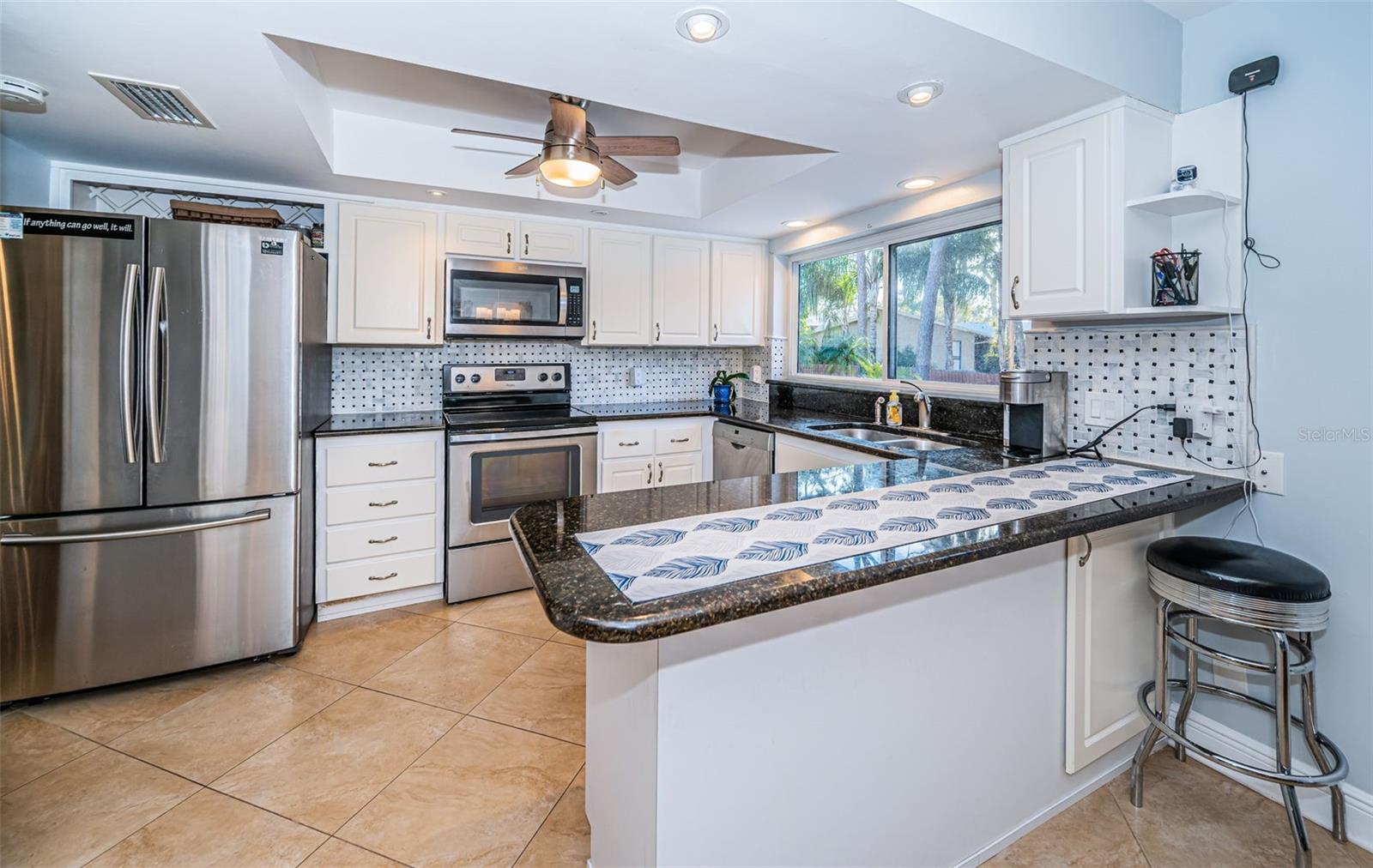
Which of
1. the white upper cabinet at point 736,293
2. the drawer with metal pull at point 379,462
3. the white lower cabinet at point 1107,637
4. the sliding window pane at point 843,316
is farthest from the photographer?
the white upper cabinet at point 736,293

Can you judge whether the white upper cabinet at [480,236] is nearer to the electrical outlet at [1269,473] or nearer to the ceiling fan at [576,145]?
the ceiling fan at [576,145]

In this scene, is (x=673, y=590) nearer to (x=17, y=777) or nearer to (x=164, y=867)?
(x=164, y=867)

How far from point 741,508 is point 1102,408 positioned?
1710 millimetres

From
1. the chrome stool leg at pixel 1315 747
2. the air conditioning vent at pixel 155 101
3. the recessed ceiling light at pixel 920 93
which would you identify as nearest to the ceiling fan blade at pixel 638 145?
the recessed ceiling light at pixel 920 93

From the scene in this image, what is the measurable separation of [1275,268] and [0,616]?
14.5 ft

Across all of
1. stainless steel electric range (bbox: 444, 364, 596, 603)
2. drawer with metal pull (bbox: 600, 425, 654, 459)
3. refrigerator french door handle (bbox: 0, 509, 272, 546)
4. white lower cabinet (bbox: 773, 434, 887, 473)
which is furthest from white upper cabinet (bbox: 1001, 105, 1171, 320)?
refrigerator french door handle (bbox: 0, 509, 272, 546)

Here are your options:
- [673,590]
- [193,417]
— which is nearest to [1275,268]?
[673,590]

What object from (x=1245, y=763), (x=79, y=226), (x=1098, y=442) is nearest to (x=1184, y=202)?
(x=1098, y=442)

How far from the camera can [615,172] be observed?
265cm

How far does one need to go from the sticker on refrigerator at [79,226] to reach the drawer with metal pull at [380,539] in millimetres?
1464

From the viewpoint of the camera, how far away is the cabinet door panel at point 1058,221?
1988mm

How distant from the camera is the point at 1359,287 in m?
1.67

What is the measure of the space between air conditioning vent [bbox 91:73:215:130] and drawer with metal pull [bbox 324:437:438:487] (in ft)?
4.67

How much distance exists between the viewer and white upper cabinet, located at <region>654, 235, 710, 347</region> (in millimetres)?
4016
